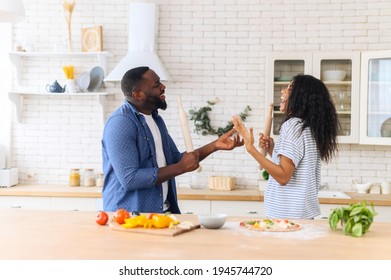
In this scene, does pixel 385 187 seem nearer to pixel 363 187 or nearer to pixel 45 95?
pixel 363 187

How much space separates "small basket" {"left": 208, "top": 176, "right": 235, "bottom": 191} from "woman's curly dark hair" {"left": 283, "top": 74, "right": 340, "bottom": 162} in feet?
7.18

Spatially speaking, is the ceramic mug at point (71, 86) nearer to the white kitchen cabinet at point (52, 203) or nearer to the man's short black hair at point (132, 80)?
the white kitchen cabinet at point (52, 203)

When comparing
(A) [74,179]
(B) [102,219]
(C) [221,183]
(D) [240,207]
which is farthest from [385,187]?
(B) [102,219]

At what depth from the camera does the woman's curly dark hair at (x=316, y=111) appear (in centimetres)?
357

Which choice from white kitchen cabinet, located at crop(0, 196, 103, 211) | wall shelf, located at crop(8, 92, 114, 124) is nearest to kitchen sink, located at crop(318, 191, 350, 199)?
white kitchen cabinet, located at crop(0, 196, 103, 211)

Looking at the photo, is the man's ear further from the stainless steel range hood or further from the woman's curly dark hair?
the stainless steel range hood

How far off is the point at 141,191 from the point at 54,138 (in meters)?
2.99

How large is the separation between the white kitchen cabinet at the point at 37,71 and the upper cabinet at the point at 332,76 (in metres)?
1.78

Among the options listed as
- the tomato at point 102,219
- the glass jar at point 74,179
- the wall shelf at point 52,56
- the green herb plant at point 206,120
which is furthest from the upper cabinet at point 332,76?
the tomato at point 102,219

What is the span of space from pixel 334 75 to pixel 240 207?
1617mm

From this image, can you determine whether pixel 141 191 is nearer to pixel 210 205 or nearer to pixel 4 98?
pixel 210 205

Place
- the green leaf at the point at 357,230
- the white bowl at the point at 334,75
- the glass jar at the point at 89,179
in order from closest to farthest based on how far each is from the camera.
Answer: the green leaf at the point at 357,230, the white bowl at the point at 334,75, the glass jar at the point at 89,179

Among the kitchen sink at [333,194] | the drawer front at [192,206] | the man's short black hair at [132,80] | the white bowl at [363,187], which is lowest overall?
the drawer front at [192,206]

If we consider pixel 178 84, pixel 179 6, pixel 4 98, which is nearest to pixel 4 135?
pixel 4 98
